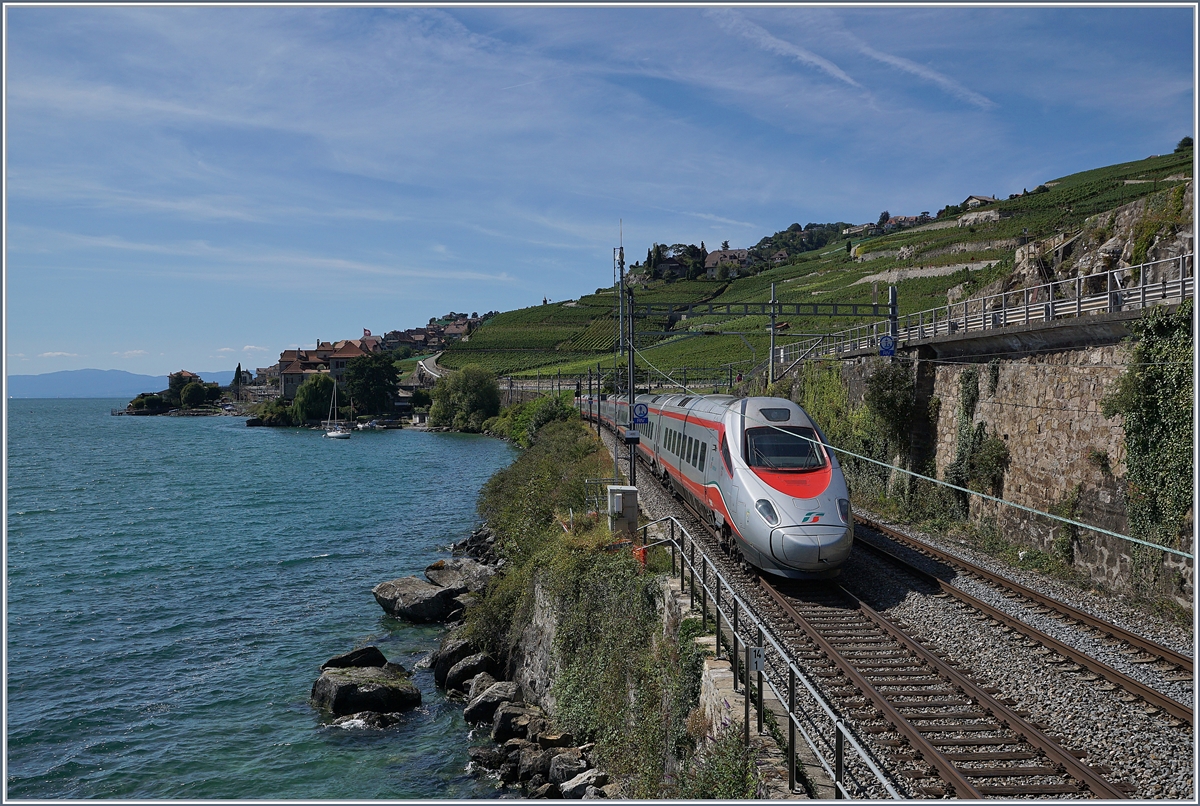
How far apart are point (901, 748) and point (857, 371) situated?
20349mm

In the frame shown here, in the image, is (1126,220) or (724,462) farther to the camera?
(1126,220)

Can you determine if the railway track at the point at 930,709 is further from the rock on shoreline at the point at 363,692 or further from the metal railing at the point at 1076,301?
the rock on shoreline at the point at 363,692

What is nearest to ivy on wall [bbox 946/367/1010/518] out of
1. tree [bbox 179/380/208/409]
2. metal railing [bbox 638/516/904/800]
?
metal railing [bbox 638/516/904/800]

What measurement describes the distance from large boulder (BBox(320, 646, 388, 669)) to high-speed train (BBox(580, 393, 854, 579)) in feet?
32.7

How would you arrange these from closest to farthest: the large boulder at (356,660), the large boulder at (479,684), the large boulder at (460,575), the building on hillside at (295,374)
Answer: the large boulder at (479,684) → the large boulder at (356,660) → the large boulder at (460,575) → the building on hillside at (295,374)

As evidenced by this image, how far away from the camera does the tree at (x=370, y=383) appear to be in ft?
409

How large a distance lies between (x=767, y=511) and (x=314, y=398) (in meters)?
120

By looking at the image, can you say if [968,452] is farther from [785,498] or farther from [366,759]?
[366,759]

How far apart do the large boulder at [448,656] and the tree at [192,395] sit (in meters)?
173

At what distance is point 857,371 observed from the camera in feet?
91.1

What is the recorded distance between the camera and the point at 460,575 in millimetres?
28859

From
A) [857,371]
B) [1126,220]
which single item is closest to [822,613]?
[857,371]

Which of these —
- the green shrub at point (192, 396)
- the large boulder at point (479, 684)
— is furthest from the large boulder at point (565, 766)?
the green shrub at point (192, 396)

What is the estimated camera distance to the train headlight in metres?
14.2
